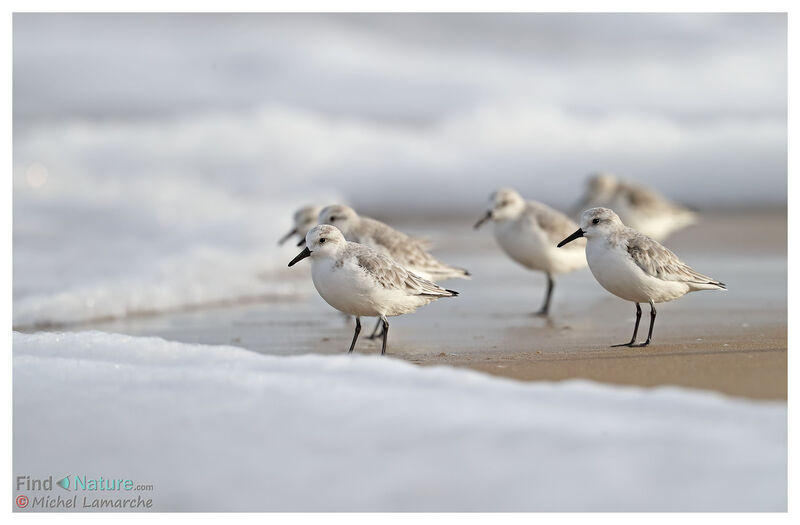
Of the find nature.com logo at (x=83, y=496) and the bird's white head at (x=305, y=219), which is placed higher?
the bird's white head at (x=305, y=219)

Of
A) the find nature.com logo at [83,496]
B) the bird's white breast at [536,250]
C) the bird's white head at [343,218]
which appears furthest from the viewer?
the bird's white breast at [536,250]

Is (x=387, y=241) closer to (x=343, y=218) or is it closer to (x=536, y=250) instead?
(x=343, y=218)

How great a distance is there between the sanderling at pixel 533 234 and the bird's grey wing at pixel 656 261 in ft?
6.44

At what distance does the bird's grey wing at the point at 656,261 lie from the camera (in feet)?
18.4

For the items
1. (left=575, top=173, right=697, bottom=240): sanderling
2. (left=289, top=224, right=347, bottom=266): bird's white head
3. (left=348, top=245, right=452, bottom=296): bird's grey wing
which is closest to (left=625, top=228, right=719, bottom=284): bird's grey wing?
(left=348, top=245, right=452, bottom=296): bird's grey wing

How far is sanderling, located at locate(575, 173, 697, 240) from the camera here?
10.7m

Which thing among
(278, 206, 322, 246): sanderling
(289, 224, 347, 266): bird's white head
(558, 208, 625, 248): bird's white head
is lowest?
(289, 224, 347, 266): bird's white head

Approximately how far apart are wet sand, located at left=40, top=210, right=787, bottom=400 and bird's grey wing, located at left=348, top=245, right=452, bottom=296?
370 mm

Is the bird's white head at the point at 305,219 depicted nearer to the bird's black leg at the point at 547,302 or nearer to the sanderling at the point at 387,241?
the sanderling at the point at 387,241

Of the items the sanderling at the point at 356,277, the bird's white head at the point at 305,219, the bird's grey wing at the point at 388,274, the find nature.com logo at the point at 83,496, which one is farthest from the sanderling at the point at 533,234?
the find nature.com logo at the point at 83,496

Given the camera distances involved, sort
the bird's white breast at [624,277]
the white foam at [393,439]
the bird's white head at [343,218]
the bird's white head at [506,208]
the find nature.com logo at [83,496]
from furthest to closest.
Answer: the bird's white head at [506,208] < the bird's white head at [343,218] < the bird's white breast at [624,277] < the find nature.com logo at [83,496] < the white foam at [393,439]

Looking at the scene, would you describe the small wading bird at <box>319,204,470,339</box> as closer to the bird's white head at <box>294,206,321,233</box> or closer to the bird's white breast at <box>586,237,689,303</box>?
the bird's white head at <box>294,206,321,233</box>

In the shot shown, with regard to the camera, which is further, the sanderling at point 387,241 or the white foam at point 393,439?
the sanderling at point 387,241

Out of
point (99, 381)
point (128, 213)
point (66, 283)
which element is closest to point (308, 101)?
point (128, 213)
